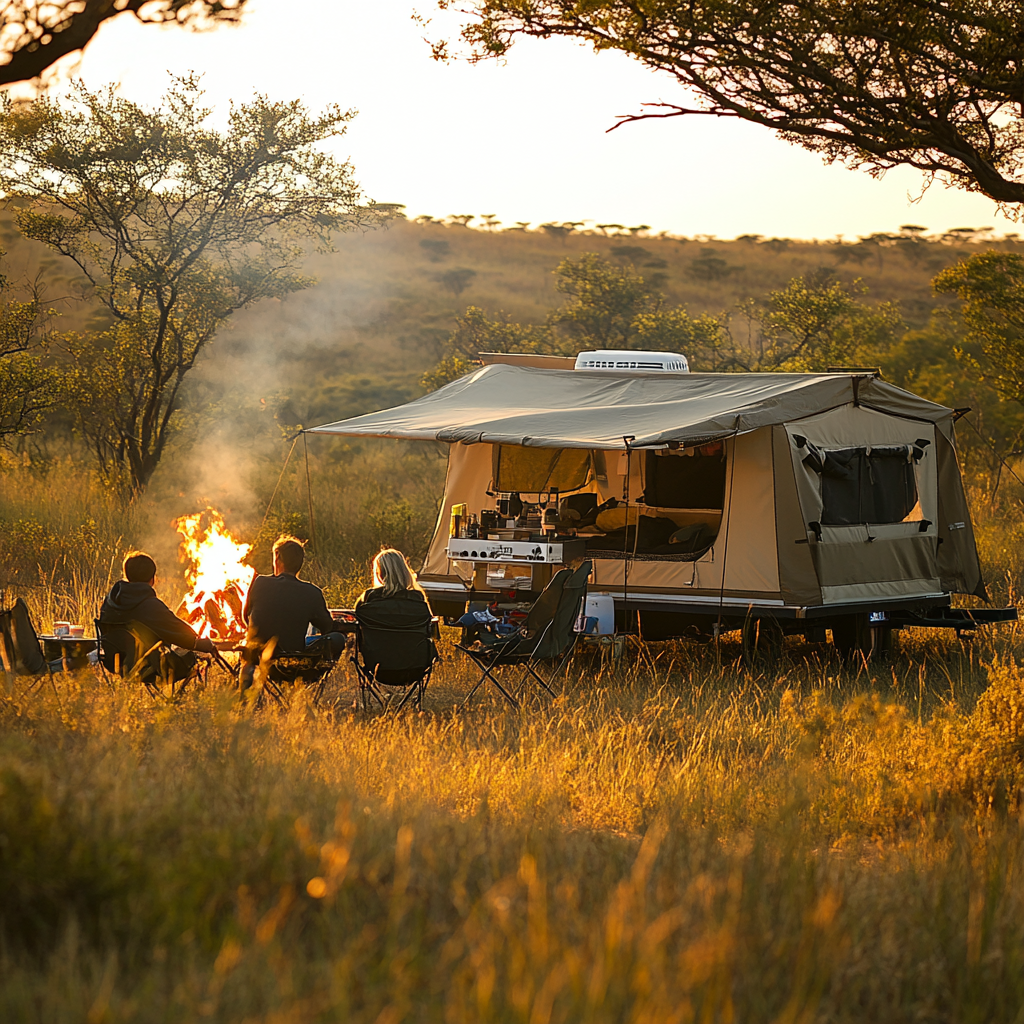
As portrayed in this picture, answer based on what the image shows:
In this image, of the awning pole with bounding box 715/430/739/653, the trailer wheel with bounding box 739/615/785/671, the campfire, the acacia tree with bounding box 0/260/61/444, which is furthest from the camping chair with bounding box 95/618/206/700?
the acacia tree with bounding box 0/260/61/444

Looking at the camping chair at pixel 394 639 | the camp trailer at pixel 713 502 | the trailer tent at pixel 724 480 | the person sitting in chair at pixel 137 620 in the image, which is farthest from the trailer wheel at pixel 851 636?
the person sitting in chair at pixel 137 620

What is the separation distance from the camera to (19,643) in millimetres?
5945

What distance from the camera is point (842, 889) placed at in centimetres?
344

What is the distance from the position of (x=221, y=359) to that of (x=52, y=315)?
62.2ft

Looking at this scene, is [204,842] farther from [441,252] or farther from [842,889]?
Result: [441,252]

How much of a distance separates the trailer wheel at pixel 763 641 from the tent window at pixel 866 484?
33.4 inches

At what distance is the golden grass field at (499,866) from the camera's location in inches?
103

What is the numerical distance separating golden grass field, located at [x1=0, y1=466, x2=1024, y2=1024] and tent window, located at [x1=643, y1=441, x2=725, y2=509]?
3.70 meters

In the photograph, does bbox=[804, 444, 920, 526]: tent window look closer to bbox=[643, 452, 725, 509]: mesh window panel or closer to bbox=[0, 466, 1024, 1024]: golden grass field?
bbox=[643, 452, 725, 509]: mesh window panel

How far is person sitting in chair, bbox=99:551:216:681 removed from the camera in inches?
242

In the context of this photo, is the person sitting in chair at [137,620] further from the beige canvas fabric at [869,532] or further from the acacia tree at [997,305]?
the acacia tree at [997,305]

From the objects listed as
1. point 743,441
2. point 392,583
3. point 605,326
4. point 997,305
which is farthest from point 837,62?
point 605,326

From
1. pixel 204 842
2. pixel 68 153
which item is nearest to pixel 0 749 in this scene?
pixel 204 842

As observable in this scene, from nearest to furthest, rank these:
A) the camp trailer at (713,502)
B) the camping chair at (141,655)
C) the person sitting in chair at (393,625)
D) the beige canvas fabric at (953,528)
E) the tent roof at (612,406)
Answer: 1. the camping chair at (141,655)
2. the person sitting in chair at (393,625)
3. the tent roof at (612,406)
4. the camp trailer at (713,502)
5. the beige canvas fabric at (953,528)
